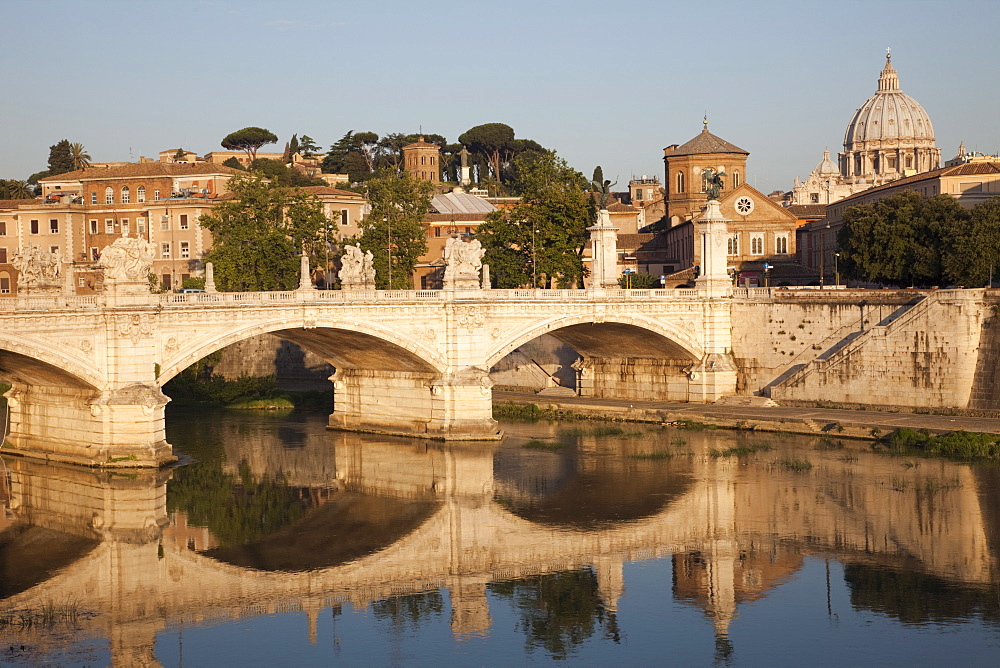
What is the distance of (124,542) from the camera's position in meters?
28.4

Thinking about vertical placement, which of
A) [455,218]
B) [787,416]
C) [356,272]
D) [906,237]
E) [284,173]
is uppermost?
[284,173]

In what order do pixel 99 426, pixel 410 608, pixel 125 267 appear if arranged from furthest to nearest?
pixel 99 426 < pixel 125 267 < pixel 410 608

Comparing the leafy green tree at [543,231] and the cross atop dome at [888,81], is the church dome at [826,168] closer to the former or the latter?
the cross atop dome at [888,81]

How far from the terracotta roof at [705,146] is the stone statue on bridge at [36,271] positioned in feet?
172

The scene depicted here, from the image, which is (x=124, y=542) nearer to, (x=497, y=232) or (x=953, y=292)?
(x=953, y=292)

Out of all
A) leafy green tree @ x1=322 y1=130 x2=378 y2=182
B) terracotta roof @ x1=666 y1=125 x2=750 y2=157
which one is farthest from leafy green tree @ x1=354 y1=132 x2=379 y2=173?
terracotta roof @ x1=666 y1=125 x2=750 y2=157

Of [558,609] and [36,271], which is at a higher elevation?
[36,271]

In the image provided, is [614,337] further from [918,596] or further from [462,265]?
[918,596]

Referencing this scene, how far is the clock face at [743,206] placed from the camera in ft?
242

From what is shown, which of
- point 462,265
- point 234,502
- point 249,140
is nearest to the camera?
point 234,502

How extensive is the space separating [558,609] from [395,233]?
36691mm

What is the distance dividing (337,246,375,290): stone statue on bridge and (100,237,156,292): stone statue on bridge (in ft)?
25.4

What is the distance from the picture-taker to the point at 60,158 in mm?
93812

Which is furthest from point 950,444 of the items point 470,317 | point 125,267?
point 125,267
